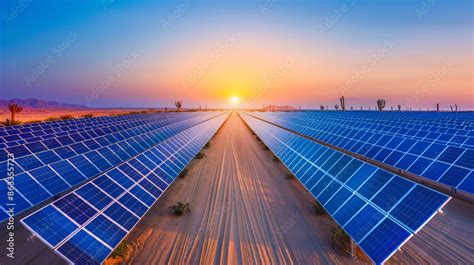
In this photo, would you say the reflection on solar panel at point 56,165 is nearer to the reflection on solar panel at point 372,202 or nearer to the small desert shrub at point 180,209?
the small desert shrub at point 180,209

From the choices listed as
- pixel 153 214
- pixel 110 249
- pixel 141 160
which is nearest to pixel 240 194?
pixel 153 214

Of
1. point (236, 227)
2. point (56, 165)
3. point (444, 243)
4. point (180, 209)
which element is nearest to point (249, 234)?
point (236, 227)

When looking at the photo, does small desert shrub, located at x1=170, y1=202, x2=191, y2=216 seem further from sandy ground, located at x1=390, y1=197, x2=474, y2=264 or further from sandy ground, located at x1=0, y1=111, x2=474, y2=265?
sandy ground, located at x1=390, y1=197, x2=474, y2=264

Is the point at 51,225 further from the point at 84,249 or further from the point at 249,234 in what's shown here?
the point at 249,234

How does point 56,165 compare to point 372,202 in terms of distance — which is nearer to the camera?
point 372,202

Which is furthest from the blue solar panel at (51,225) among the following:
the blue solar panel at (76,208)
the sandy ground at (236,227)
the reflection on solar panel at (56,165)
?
Result: the sandy ground at (236,227)

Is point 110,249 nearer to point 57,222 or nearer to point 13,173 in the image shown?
point 57,222
